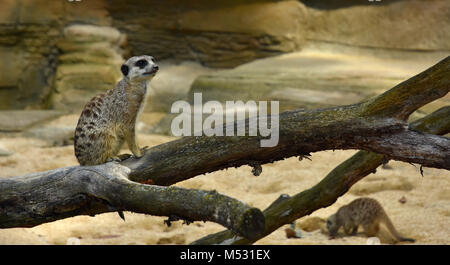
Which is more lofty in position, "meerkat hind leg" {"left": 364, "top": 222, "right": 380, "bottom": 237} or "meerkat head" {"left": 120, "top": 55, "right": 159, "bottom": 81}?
"meerkat head" {"left": 120, "top": 55, "right": 159, "bottom": 81}

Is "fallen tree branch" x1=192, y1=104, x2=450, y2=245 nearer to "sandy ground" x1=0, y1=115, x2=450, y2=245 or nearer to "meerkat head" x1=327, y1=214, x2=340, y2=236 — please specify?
"sandy ground" x1=0, y1=115, x2=450, y2=245

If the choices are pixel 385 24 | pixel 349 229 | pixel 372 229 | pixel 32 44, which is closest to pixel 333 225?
pixel 349 229

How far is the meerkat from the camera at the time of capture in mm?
3988

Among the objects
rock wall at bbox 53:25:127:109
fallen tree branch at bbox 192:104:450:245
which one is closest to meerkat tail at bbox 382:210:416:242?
fallen tree branch at bbox 192:104:450:245

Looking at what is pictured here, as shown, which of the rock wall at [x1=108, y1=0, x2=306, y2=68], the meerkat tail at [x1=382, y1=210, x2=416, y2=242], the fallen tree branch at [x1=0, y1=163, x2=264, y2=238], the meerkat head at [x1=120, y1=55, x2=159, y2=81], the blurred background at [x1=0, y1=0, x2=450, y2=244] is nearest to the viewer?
the fallen tree branch at [x1=0, y1=163, x2=264, y2=238]

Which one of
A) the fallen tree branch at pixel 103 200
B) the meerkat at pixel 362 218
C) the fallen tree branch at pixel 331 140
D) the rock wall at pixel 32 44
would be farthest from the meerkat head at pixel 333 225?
the rock wall at pixel 32 44

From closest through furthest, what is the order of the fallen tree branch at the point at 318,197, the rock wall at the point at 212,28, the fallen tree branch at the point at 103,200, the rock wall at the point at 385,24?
the fallen tree branch at the point at 103,200 → the fallen tree branch at the point at 318,197 → the rock wall at the point at 385,24 → the rock wall at the point at 212,28

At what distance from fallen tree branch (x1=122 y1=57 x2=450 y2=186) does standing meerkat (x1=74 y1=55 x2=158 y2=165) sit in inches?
15.0

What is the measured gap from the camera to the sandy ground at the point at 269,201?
13.2 feet

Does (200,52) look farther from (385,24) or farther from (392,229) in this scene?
(392,229)

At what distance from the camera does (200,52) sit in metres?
8.30

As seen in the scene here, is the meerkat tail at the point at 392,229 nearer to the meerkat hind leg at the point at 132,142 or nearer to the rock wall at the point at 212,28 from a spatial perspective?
the meerkat hind leg at the point at 132,142

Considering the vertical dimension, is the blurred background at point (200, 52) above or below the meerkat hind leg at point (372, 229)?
above

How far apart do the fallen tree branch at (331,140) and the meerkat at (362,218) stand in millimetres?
1737
